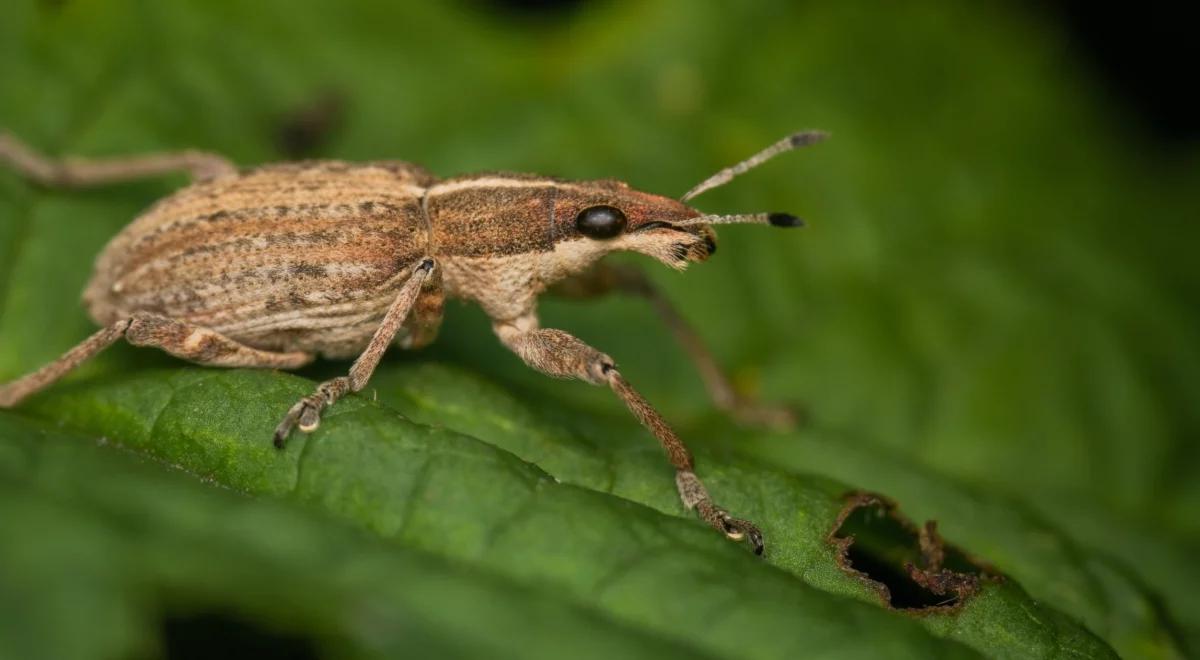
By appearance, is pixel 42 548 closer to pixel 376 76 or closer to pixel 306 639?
pixel 306 639

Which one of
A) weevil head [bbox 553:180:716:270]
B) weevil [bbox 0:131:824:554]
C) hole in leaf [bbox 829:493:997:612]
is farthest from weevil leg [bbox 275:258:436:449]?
hole in leaf [bbox 829:493:997:612]

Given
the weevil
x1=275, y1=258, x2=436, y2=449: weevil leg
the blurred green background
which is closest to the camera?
the blurred green background

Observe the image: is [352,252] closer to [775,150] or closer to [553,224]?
[553,224]

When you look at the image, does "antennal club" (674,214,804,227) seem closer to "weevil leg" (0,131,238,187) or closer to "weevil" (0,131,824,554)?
"weevil" (0,131,824,554)

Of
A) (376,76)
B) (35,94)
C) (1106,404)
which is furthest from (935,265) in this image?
(35,94)

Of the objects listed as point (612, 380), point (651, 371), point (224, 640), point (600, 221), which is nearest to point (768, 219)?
point (600, 221)

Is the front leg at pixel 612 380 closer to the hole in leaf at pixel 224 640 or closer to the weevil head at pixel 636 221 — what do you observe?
the weevil head at pixel 636 221
